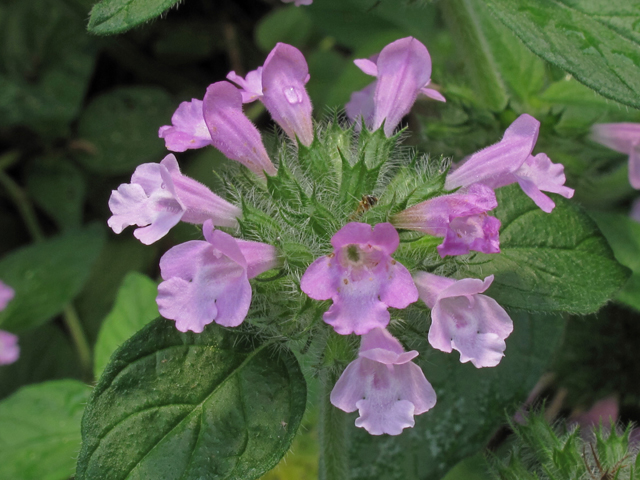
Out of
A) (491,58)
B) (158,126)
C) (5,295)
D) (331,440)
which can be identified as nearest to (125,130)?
(158,126)

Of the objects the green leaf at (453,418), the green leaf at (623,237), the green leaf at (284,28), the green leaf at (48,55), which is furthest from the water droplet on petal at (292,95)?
the green leaf at (48,55)

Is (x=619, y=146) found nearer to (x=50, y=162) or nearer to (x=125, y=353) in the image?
(x=125, y=353)

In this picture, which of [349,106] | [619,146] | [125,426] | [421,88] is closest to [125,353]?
[125,426]

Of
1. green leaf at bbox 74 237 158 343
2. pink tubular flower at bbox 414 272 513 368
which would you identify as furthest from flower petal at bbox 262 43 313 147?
green leaf at bbox 74 237 158 343

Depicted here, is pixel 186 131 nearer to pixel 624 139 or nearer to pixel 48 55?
pixel 624 139

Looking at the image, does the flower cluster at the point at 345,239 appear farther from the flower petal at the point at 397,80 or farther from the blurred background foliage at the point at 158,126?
the blurred background foliage at the point at 158,126

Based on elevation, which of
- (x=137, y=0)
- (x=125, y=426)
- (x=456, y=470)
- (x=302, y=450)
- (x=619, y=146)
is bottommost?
(x=302, y=450)

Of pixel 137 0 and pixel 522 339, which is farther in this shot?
pixel 522 339
